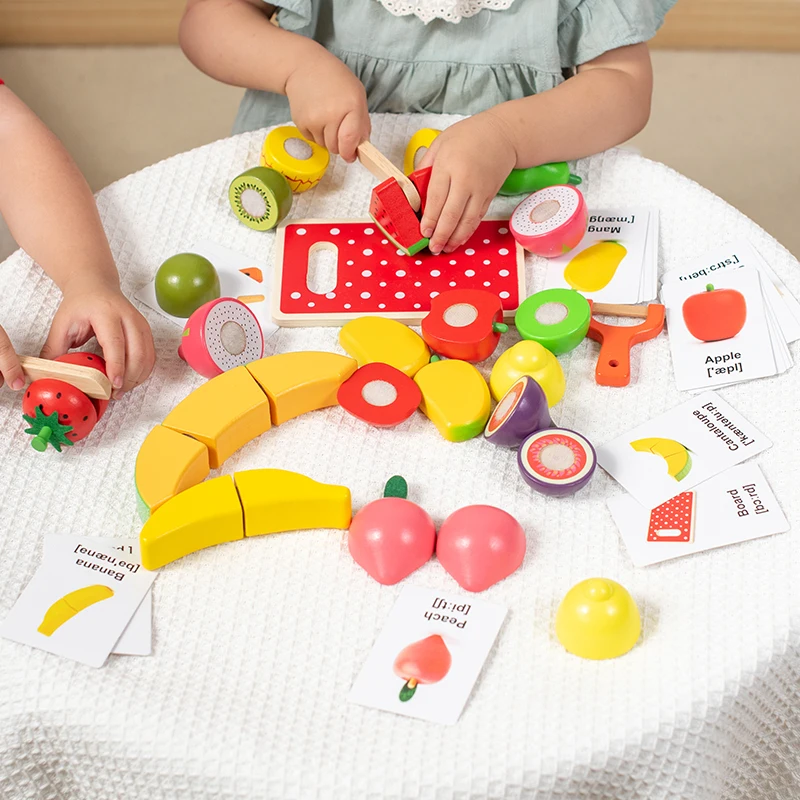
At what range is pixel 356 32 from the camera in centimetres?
96

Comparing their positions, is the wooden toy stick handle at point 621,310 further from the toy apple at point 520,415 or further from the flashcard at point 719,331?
the toy apple at point 520,415

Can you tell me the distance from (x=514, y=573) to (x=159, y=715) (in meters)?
0.23

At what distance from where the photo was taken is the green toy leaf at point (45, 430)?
0.65 m

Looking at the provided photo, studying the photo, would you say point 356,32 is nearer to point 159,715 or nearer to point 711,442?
point 711,442

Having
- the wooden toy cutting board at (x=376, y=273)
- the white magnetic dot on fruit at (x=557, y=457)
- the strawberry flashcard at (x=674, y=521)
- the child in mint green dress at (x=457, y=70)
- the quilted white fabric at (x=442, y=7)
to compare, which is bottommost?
the strawberry flashcard at (x=674, y=521)

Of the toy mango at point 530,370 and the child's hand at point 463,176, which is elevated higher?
the child's hand at point 463,176

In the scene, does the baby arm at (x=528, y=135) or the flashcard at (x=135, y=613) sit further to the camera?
the baby arm at (x=528, y=135)

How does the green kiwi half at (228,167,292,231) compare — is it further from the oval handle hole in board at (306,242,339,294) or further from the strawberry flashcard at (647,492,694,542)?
the strawberry flashcard at (647,492,694,542)

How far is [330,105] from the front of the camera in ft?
2.80

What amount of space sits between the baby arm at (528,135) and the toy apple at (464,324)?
0.08 metres

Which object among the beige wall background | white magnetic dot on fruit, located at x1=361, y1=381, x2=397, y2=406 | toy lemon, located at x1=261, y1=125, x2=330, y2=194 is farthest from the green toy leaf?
the beige wall background

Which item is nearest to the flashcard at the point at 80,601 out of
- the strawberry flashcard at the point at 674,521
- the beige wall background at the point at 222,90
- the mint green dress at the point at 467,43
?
the strawberry flashcard at the point at 674,521

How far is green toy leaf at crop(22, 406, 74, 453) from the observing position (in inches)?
25.7

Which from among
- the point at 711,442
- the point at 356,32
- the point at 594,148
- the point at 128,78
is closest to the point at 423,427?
the point at 711,442
